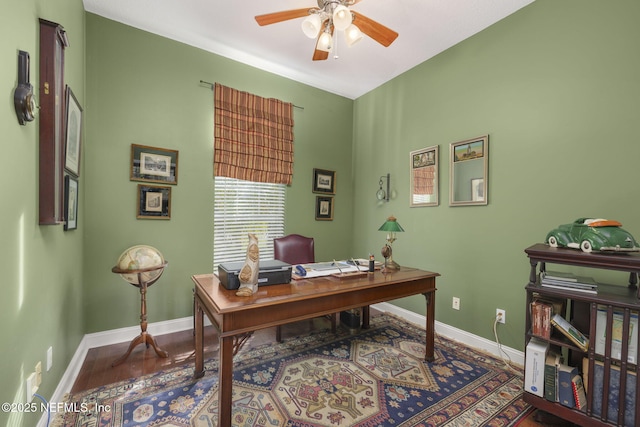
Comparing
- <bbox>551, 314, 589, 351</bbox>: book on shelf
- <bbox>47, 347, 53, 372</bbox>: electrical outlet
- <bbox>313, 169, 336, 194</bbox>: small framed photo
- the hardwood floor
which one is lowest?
the hardwood floor

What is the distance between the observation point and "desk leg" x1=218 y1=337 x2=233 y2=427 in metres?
1.41

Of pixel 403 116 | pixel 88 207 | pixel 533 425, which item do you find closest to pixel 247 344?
pixel 88 207

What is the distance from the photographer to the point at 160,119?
2.79 meters

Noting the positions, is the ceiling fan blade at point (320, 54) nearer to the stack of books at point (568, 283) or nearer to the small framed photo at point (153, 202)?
the small framed photo at point (153, 202)

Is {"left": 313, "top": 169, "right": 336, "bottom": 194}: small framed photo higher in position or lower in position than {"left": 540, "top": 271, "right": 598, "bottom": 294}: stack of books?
higher

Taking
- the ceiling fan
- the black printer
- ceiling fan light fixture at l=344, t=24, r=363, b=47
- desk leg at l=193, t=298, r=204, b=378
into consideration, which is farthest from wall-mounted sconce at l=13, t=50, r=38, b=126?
ceiling fan light fixture at l=344, t=24, r=363, b=47

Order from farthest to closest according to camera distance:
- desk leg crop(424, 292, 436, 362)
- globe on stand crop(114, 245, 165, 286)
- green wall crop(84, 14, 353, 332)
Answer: green wall crop(84, 14, 353, 332) → desk leg crop(424, 292, 436, 362) → globe on stand crop(114, 245, 165, 286)

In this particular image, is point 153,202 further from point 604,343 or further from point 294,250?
point 604,343

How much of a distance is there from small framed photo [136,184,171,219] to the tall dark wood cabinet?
3.99 feet

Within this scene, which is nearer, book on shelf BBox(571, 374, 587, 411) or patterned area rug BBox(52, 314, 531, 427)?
book on shelf BBox(571, 374, 587, 411)

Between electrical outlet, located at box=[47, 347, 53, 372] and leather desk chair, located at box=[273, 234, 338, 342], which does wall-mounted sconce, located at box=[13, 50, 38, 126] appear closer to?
electrical outlet, located at box=[47, 347, 53, 372]

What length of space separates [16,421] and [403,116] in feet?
12.7

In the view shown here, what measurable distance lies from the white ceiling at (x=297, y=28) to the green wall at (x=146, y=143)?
0.56 feet

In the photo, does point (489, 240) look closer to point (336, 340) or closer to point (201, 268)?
point (336, 340)
